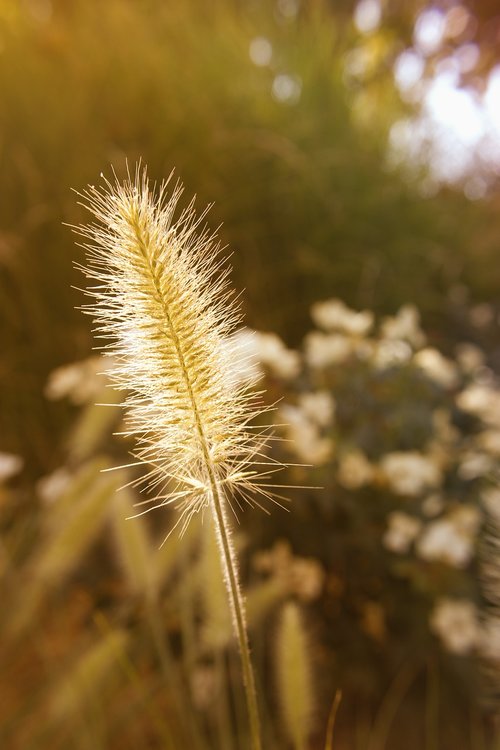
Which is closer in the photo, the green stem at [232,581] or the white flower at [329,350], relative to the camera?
the green stem at [232,581]

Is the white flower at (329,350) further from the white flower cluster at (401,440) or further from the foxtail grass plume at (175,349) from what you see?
the foxtail grass plume at (175,349)

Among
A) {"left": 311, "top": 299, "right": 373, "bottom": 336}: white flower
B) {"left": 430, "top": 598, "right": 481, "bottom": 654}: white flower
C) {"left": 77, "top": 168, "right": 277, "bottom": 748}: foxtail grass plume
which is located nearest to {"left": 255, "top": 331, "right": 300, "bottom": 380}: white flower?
{"left": 311, "top": 299, "right": 373, "bottom": 336}: white flower

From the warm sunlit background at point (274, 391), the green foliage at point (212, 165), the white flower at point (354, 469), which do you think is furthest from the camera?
the green foliage at point (212, 165)

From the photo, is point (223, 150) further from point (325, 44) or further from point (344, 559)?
point (344, 559)

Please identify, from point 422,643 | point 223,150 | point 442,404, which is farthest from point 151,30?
point 422,643

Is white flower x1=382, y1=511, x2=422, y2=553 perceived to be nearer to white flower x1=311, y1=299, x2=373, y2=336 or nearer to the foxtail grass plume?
white flower x1=311, y1=299, x2=373, y2=336

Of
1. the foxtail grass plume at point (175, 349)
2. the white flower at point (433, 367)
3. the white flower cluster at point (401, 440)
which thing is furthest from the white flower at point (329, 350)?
the foxtail grass plume at point (175, 349)

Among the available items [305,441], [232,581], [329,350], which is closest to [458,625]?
[305,441]

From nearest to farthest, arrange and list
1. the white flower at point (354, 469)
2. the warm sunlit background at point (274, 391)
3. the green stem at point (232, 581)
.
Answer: the green stem at point (232, 581) < the warm sunlit background at point (274, 391) < the white flower at point (354, 469)
